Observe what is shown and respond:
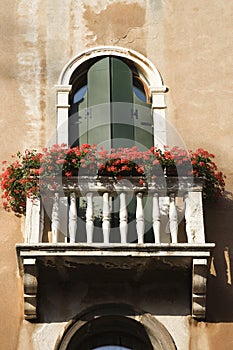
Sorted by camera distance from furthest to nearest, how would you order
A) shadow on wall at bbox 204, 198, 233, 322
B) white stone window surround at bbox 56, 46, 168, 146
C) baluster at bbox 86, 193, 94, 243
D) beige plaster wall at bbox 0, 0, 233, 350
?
white stone window surround at bbox 56, 46, 168, 146
beige plaster wall at bbox 0, 0, 233, 350
shadow on wall at bbox 204, 198, 233, 322
baluster at bbox 86, 193, 94, 243

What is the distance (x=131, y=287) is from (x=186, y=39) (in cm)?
343

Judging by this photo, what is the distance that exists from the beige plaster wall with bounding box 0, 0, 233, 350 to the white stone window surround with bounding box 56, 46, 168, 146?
0.09m

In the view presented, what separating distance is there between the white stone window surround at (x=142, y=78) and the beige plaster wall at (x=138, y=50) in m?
0.09

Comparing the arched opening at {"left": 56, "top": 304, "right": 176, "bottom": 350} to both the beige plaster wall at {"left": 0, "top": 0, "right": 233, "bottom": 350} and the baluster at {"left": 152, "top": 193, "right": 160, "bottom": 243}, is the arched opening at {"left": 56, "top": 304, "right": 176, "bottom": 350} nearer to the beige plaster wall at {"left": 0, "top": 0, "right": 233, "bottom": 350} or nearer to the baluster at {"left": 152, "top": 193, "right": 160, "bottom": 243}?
the baluster at {"left": 152, "top": 193, "right": 160, "bottom": 243}

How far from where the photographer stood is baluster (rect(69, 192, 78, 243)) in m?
9.28

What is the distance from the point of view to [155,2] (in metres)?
11.9

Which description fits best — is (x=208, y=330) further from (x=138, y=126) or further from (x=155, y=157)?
(x=138, y=126)

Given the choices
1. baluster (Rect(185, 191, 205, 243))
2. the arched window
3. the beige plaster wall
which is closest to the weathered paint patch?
the beige plaster wall

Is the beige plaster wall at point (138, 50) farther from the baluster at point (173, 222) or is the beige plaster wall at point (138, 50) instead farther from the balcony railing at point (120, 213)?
the baluster at point (173, 222)

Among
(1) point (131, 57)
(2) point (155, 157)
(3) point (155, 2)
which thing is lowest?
(2) point (155, 157)

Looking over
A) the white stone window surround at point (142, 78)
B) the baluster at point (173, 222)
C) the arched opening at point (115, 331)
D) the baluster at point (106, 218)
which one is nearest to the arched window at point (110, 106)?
the white stone window surround at point (142, 78)

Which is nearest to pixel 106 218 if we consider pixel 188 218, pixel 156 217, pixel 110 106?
pixel 156 217

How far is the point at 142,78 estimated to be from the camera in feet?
37.4

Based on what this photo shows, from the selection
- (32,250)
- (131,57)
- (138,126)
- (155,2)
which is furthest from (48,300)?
(155,2)
